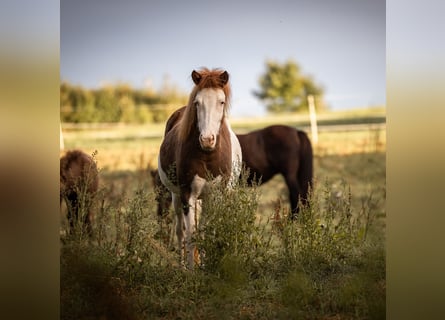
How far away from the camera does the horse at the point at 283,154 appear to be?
19.2 ft

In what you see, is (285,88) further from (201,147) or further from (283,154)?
(201,147)

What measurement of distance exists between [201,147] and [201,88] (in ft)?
1.20

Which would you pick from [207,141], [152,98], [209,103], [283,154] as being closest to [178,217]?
[207,141]

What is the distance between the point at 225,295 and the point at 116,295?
0.58 m

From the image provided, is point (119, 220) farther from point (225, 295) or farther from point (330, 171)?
point (330, 171)

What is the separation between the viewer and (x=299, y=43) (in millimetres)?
9828

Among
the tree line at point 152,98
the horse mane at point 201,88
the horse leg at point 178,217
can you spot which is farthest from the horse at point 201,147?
the tree line at point 152,98

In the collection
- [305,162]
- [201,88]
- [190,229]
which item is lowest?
[190,229]

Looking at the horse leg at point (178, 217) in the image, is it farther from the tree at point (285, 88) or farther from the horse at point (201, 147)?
the tree at point (285, 88)

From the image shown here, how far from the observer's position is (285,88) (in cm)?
1098

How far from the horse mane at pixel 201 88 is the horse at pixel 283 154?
7.59 feet

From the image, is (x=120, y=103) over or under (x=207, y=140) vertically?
over

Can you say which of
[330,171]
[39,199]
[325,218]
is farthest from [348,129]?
[39,199]

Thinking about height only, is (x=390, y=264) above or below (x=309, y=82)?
below
